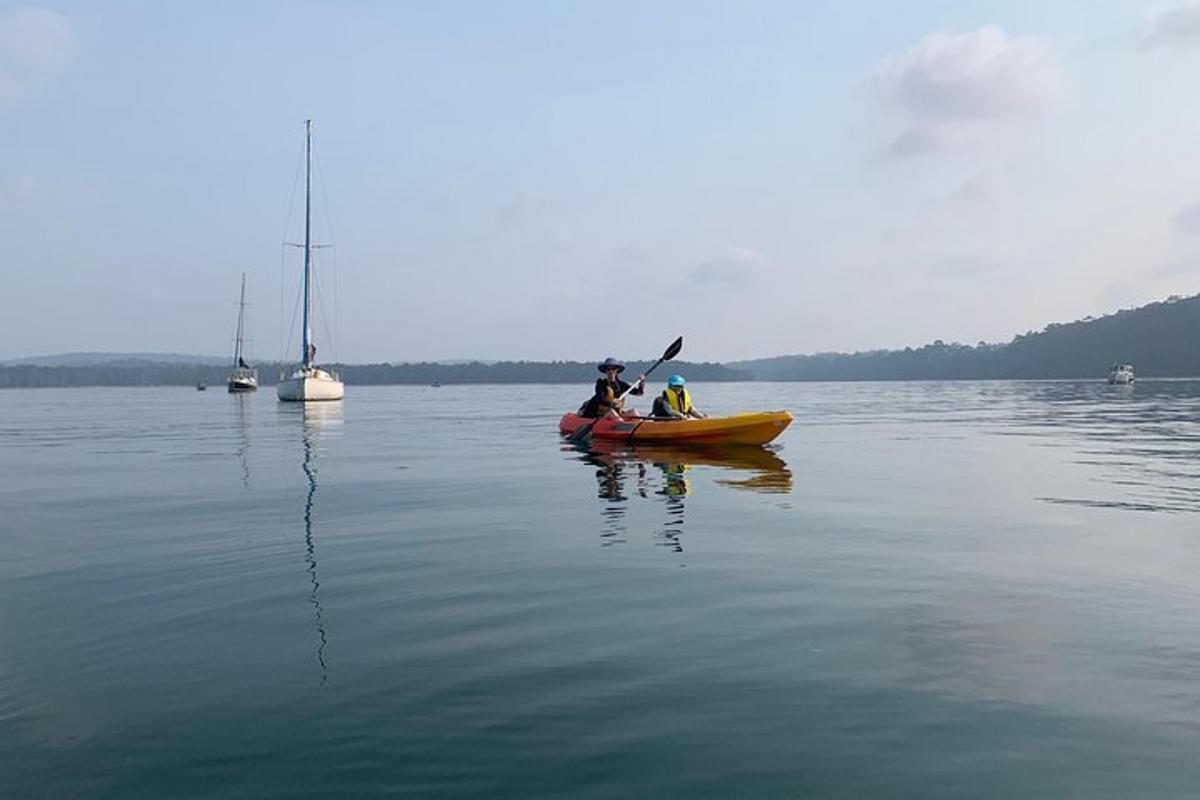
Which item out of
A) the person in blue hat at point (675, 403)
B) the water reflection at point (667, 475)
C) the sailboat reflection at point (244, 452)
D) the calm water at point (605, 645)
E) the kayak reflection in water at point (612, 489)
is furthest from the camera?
the person in blue hat at point (675, 403)

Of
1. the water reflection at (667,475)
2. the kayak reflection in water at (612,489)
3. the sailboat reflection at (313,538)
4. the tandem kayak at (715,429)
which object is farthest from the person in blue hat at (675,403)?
the sailboat reflection at (313,538)

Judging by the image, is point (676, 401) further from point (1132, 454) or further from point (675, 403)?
point (1132, 454)

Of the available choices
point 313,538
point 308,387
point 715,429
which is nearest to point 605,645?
point 313,538

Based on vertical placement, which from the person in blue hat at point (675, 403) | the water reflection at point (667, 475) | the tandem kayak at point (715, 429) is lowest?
the water reflection at point (667, 475)

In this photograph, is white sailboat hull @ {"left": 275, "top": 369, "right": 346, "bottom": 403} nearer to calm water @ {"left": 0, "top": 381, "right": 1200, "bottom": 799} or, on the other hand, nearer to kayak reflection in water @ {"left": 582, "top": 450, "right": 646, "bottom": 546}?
kayak reflection in water @ {"left": 582, "top": 450, "right": 646, "bottom": 546}

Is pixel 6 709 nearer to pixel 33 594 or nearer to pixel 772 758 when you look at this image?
pixel 33 594

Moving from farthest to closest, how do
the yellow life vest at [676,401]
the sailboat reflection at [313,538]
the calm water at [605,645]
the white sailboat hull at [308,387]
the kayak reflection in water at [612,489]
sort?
the white sailboat hull at [308,387] < the yellow life vest at [676,401] < the kayak reflection in water at [612,489] < the sailboat reflection at [313,538] < the calm water at [605,645]

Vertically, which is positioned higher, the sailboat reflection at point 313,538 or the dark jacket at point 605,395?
the dark jacket at point 605,395

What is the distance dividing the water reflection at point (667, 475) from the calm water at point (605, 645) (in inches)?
7.7

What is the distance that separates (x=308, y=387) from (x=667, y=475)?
179ft

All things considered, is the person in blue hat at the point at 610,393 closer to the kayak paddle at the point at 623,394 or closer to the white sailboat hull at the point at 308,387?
the kayak paddle at the point at 623,394

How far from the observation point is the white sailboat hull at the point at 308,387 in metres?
68.8

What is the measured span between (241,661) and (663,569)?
478 centimetres

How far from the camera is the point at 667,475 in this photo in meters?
20.0
